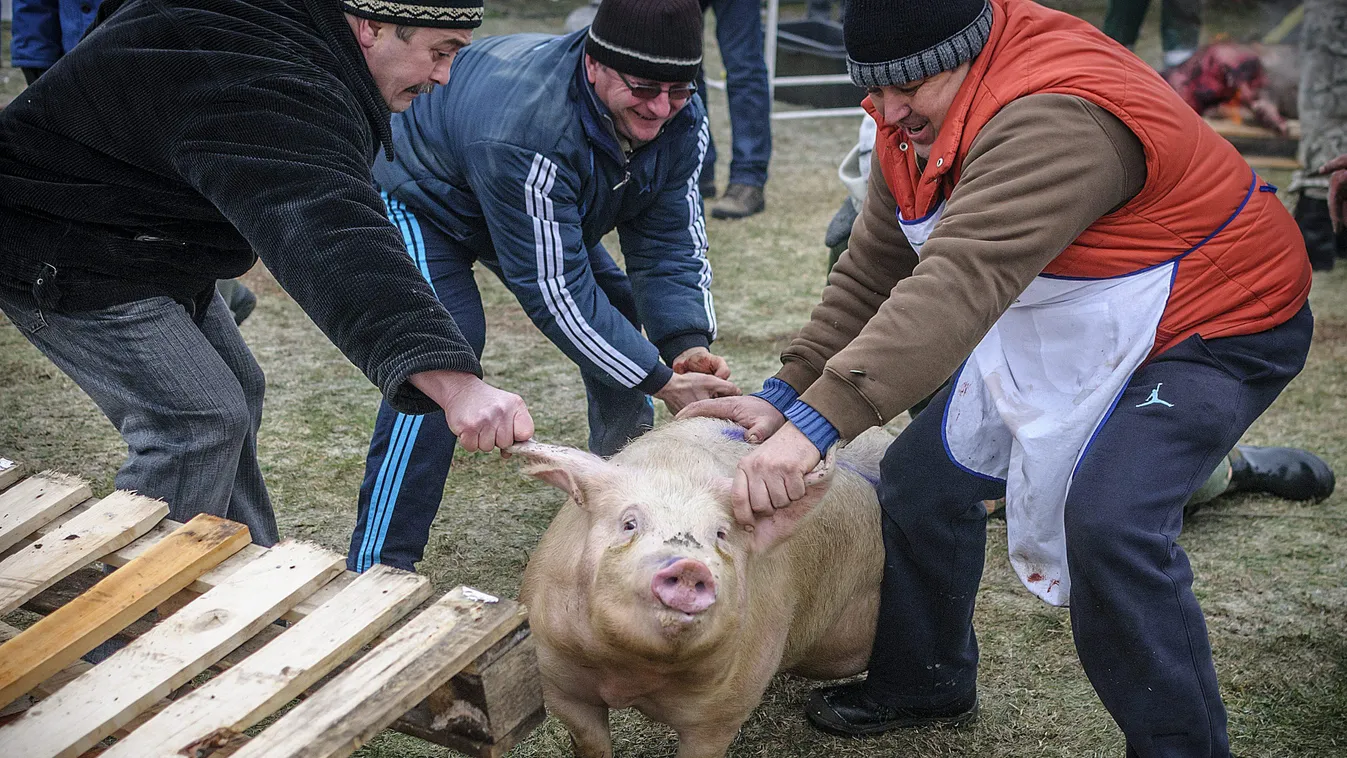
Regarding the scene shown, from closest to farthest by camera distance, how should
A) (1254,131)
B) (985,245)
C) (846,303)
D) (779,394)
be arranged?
(985,245), (779,394), (846,303), (1254,131)

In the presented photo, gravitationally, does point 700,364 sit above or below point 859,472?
above

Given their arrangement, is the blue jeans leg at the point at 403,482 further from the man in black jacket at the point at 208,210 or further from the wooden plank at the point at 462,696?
the wooden plank at the point at 462,696

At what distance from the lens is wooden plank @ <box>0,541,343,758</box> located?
227cm

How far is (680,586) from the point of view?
2.65 m

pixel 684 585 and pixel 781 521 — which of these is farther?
pixel 781 521

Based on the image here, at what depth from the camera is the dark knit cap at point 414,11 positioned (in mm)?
2887

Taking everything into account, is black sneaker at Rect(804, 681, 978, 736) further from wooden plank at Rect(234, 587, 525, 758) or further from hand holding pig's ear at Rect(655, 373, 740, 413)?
wooden plank at Rect(234, 587, 525, 758)

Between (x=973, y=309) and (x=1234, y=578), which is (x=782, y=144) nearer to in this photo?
(x=1234, y=578)

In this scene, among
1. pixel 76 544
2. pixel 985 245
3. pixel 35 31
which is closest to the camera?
pixel 985 245

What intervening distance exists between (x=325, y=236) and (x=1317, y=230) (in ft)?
22.2

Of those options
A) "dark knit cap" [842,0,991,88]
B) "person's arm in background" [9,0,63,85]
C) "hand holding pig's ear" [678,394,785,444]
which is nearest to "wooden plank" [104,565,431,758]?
"hand holding pig's ear" [678,394,785,444]

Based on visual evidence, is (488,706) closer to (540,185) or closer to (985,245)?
(985,245)

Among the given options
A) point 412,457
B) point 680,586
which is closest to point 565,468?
point 680,586

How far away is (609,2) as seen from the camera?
382 centimetres
